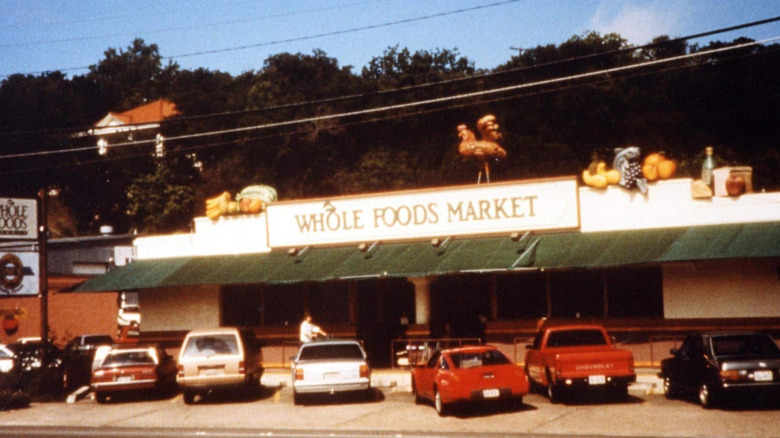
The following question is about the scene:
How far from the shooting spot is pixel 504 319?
25.0 meters

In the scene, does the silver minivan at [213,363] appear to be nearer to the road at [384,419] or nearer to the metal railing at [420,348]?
the road at [384,419]

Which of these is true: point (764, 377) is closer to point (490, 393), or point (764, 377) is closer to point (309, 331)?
point (490, 393)

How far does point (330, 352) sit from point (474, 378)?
167 inches

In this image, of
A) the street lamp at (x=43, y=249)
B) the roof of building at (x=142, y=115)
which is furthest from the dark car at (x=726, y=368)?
the roof of building at (x=142, y=115)

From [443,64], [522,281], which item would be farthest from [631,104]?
[522,281]

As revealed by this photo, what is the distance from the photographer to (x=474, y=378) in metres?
17.3

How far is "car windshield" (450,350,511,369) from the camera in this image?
17734 mm

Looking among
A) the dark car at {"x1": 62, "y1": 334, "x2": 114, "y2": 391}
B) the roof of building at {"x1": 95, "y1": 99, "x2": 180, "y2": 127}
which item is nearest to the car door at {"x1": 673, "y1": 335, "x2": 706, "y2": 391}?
the dark car at {"x1": 62, "y1": 334, "x2": 114, "y2": 391}

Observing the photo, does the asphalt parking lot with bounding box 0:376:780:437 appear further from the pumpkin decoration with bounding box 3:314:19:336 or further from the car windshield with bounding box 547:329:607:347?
the pumpkin decoration with bounding box 3:314:19:336

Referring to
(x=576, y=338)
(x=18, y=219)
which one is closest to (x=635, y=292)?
(x=576, y=338)

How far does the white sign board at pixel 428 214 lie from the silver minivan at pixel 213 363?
262 inches

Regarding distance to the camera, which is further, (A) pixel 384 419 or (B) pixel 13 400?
(B) pixel 13 400

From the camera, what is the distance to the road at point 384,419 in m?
15.5

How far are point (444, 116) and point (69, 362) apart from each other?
4223 cm
